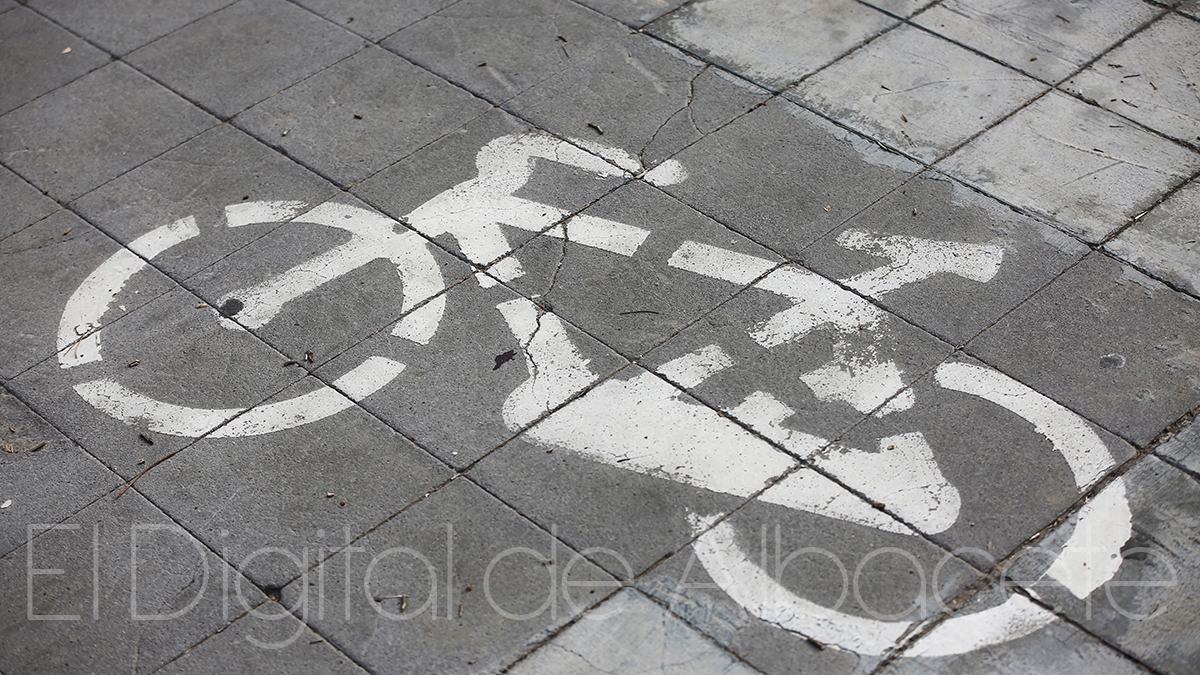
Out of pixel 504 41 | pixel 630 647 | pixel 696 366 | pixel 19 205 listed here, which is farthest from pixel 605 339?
pixel 19 205

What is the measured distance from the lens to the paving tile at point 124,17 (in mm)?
8742

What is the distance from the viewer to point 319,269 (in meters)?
6.82

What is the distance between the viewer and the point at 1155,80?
7750 mm

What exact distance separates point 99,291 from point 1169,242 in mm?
5437

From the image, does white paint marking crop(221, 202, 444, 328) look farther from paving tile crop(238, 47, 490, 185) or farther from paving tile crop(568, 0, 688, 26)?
paving tile crop(568, 0, 688, 26)

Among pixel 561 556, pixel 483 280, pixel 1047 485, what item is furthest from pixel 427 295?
pixel 1047 485

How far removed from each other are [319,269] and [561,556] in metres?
2.27

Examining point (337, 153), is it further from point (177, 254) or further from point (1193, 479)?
point (1193, 479)

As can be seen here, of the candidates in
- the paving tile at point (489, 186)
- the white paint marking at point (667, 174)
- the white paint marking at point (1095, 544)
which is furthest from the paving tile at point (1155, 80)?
the paving tile at point (489, 186)

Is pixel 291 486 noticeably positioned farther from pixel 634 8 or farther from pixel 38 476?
pixel 634 8

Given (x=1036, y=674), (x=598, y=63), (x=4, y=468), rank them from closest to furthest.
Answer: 1. (x=1036, y=674)
2. (x=4, y=468)
3. (x=598, y=63)

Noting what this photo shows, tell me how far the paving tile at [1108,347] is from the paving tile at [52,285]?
14.0ft

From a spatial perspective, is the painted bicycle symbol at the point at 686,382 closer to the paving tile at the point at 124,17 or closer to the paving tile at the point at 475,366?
the paving tile at the point at 475,366

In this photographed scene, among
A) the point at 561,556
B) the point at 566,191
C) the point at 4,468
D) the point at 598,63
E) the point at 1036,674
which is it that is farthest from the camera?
the point at 598,63
